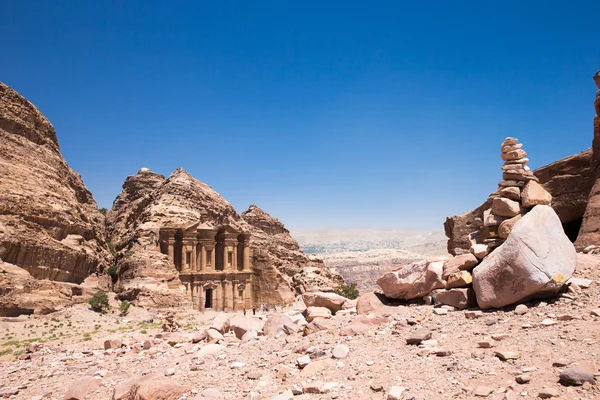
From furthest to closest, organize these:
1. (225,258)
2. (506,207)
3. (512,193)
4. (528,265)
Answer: (225,258) → (512,193) → (506,207) → (528,265)

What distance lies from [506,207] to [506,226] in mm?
568

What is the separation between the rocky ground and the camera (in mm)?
6262

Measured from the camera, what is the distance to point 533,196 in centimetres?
1030

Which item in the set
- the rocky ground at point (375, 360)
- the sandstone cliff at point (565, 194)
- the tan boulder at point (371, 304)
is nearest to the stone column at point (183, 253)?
the rocky ground at point (375, 360)

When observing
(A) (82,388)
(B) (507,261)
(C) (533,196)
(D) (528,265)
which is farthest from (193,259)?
(D) (528,265)

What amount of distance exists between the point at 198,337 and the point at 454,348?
303 inches

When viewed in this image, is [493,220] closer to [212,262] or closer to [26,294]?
[26,294]

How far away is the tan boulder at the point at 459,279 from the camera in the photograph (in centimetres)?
1000

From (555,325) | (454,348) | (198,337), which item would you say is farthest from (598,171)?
(198,337)

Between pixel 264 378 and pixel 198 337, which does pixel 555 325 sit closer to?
pixel 264 378

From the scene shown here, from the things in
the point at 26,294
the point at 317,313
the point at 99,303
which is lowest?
the point at 99,303

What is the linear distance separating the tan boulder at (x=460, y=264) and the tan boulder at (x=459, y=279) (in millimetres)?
194

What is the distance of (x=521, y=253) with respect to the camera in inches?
339

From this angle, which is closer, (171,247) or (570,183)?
(570,183)
